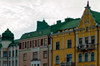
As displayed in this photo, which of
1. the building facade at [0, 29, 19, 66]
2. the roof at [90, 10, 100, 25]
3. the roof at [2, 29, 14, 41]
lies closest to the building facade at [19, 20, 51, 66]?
the building facade at [0, 29, 19, 66]

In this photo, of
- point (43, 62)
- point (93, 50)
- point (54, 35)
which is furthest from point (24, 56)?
point (93, 50)

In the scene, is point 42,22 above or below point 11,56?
above

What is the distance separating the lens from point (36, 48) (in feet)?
282

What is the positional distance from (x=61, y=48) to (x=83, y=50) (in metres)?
8.56

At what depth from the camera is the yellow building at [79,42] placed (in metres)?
69.0

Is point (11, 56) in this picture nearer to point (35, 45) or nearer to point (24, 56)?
point (24, 56)

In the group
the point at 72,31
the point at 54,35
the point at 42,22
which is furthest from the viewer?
the point at 42,22

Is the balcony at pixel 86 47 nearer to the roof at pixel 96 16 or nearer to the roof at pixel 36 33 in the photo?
the roof at pixel 96 16

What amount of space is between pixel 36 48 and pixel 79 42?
1709 cm

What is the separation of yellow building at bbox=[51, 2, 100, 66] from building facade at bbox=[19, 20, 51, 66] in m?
2.95

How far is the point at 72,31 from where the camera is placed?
245ft

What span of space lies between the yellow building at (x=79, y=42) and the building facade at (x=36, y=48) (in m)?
2.95

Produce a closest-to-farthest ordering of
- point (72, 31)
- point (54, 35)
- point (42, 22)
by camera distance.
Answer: point (72, 31), point (54, 35), point (42, 22)

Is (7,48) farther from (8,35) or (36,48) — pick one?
(36,48)
